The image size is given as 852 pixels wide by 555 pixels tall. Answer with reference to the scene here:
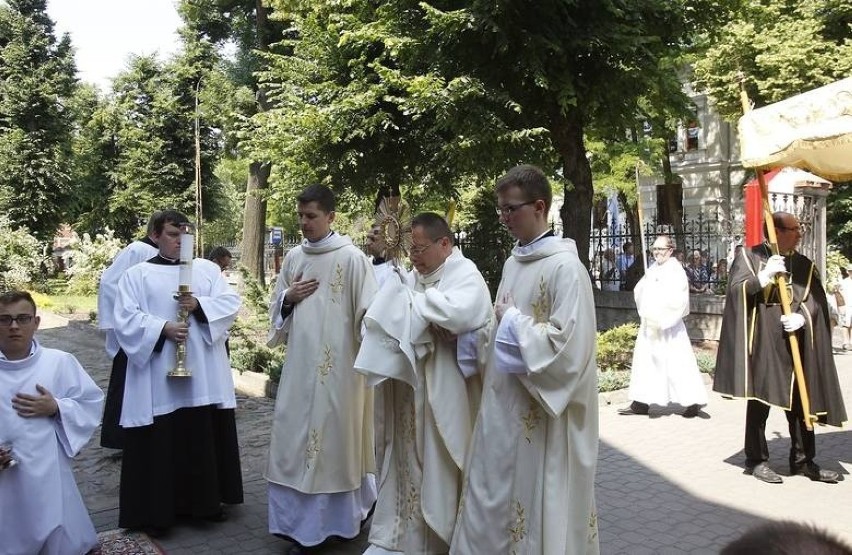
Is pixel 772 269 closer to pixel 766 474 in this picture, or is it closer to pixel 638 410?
pixel 766 474

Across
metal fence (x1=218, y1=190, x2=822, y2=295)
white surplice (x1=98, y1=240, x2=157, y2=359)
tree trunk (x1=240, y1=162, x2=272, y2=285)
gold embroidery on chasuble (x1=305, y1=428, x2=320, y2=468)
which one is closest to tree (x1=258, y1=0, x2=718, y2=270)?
metal fence (x1=218, y1=190, x2=822, y2=295)

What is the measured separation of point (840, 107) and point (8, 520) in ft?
19.9

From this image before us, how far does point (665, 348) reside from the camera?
8.52m

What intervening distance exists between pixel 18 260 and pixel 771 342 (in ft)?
76.3

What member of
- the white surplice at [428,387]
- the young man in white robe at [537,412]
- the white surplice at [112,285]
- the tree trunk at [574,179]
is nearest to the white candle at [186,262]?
the white surplice at [112,285]

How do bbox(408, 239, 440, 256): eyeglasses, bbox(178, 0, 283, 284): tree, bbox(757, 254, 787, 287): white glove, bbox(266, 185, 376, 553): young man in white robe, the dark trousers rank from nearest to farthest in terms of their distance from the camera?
bbox(408, 239, 440, 256): eyeglasses → bbox(266, 185, 376, 553): young man in white robe → bbox(757, 254, 787, 287): white glove → the dark trousers → bbox(178, 0, 283, 284): tree

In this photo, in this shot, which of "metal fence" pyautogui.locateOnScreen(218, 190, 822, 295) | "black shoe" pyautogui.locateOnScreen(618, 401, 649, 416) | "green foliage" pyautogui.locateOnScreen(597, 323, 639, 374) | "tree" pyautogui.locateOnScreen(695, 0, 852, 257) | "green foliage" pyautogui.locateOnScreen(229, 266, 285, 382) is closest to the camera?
"black shoe" pyautogui.locateOnScreen(618, 401, 649, 416)

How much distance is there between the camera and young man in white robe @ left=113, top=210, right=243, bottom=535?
188 inches

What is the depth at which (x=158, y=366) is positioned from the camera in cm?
489

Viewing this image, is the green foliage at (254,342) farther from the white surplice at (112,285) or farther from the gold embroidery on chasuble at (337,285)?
the gold embroidery on chasuble at (337,285)

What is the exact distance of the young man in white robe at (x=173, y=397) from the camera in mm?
4785

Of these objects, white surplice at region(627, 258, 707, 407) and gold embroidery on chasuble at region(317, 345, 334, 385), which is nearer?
gold embroidery on chasuble at region(317, 345, 334, 385)

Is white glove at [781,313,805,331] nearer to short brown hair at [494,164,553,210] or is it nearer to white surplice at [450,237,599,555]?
white surplice at [450,237,599,555]

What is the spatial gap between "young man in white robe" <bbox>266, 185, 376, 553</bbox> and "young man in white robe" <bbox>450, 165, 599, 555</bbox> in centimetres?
113
